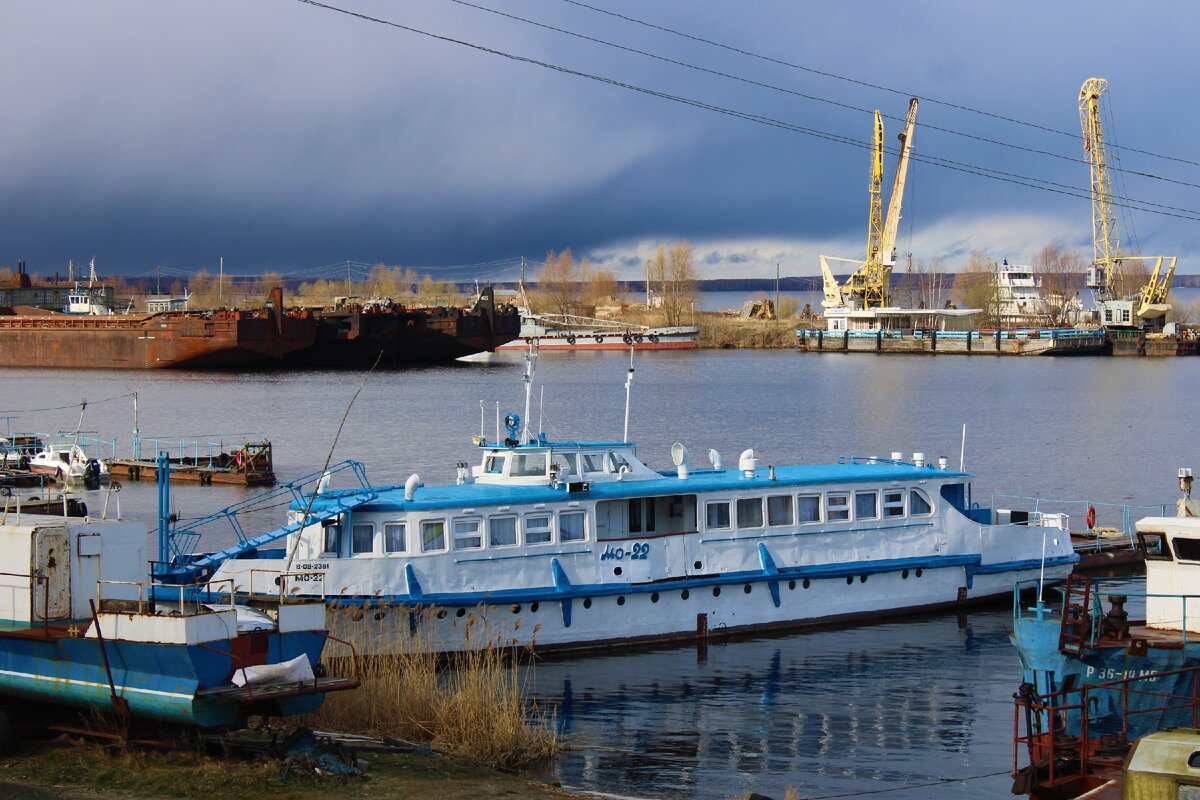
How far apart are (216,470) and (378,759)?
115 ft

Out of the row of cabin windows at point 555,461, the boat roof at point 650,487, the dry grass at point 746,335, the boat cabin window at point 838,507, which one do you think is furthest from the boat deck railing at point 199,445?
the dry grass at point 746,335

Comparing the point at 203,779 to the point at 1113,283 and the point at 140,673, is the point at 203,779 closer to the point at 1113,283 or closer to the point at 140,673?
the point at 140,673

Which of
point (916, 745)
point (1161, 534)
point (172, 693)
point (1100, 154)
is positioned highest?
point (1100, 154)

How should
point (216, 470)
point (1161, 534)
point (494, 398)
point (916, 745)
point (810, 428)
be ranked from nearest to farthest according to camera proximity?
point (1161, 534)
point (916, 745)
point (216, 470)
point (810, 428)
point (494, 398)

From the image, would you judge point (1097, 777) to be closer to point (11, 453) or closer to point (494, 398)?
point (11, 453)

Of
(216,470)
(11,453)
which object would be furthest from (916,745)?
(11,453)

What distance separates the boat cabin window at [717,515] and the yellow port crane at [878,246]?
435ft

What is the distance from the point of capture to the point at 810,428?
7000 cm

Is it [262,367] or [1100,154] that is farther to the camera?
[1100,154]

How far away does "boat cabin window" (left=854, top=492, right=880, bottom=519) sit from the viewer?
28688mm

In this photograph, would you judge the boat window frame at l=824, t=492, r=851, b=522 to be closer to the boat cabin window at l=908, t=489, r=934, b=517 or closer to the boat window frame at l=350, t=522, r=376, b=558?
the boat cabin window at l=908, t=489, r=934, b=517

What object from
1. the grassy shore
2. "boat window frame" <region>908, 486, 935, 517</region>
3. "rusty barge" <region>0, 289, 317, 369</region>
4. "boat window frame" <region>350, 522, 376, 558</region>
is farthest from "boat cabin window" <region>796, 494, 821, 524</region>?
"rusty barge" <region>0, 289, 317, 369</region>

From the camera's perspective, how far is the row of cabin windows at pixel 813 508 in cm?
2738

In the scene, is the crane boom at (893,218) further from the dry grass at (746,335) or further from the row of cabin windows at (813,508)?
the row of cabin windows at (813,508)
